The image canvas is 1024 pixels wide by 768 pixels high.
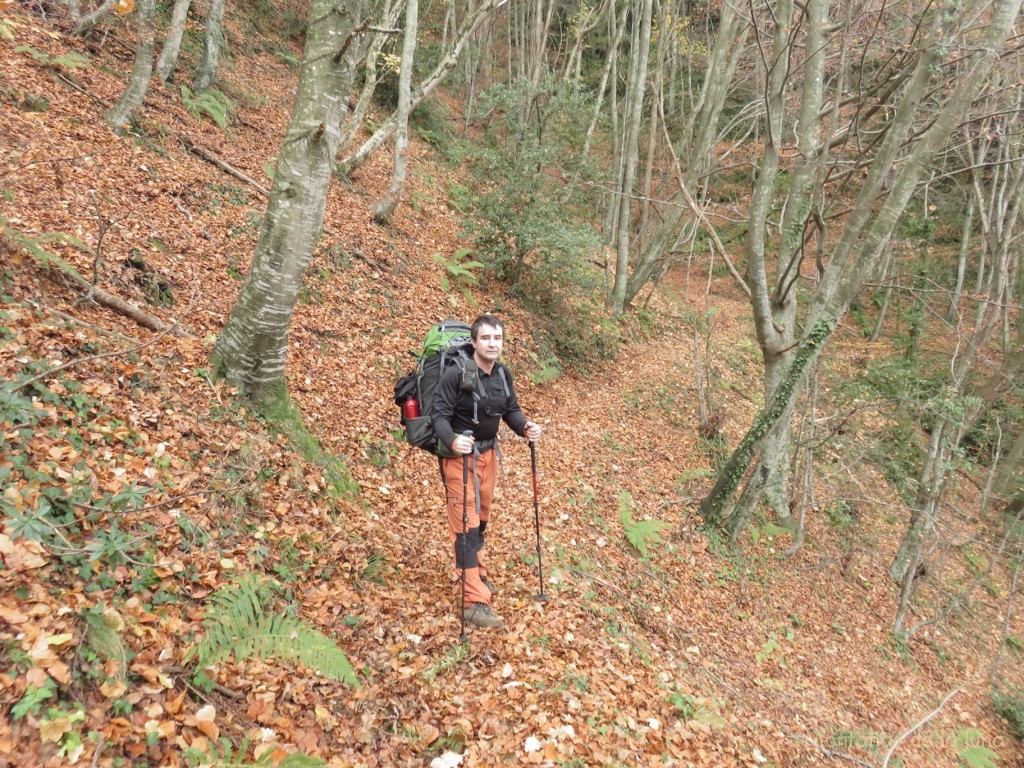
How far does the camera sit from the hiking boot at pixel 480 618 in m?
4.39

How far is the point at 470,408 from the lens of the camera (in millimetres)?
4270

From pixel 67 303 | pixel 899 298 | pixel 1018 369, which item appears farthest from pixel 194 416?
pixel 899 298

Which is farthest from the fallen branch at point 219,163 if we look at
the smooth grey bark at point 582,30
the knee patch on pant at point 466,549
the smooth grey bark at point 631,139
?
the smooth grey bark at point 582,30

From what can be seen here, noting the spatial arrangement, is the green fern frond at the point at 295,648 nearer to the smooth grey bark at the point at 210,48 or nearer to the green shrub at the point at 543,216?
the green shrub at the point at 543,216

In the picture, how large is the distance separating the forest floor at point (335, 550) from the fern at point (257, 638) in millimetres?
126

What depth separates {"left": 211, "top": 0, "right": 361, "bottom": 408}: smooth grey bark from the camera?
168 inches

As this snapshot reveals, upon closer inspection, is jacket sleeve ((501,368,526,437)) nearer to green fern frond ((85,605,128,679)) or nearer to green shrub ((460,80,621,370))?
green fern frond ((85,605,128,679))

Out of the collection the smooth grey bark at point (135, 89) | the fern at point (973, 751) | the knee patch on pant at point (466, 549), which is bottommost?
the fern at point (973, 751)

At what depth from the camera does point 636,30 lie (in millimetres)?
15961

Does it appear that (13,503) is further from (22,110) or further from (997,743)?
(997,743)

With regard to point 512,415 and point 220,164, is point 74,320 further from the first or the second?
point 220,164

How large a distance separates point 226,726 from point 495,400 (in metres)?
2.61

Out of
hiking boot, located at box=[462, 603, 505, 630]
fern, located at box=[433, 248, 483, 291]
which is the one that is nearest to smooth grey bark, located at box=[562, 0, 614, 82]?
fern, located at box=[433, 248, 483, 291]

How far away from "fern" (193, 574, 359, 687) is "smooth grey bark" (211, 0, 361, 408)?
218 centimetres
